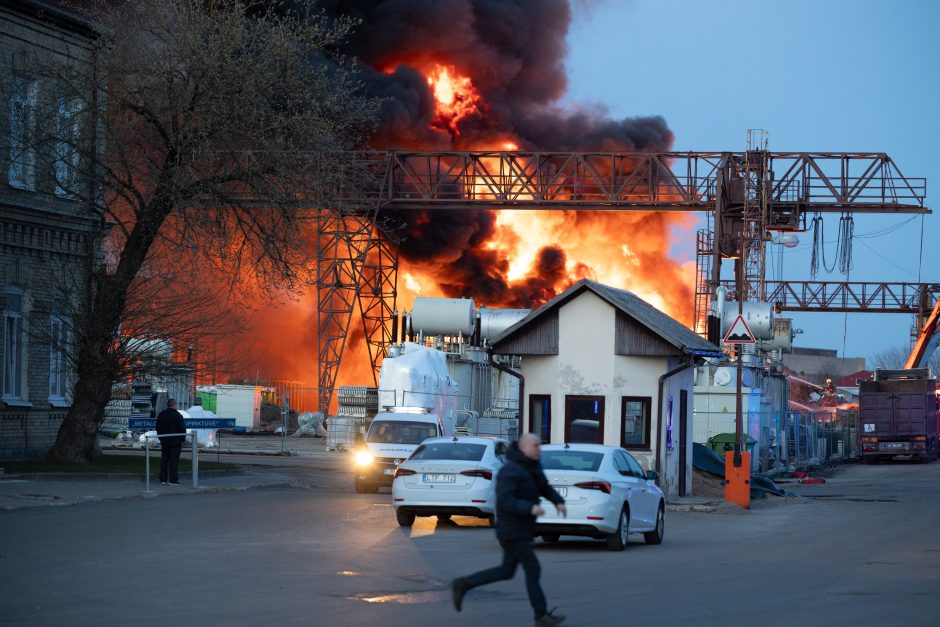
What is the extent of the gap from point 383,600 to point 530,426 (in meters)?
18.0

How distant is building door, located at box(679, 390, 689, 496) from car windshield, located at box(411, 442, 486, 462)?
9.89 meters

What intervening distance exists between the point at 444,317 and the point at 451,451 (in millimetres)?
33772

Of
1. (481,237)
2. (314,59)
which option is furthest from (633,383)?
(481,237)

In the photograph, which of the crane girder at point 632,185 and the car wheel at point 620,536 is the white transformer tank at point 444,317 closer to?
the crane girder at point 632,185

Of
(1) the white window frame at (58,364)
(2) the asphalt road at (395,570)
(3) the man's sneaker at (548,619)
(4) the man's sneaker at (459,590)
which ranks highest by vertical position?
(1) the white window frame at (58,364)

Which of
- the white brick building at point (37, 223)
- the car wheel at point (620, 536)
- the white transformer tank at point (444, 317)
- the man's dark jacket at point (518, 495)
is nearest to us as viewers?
the man's dark jacket at point (518, 495)

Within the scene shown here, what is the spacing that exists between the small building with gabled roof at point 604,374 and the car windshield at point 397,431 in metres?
2.74

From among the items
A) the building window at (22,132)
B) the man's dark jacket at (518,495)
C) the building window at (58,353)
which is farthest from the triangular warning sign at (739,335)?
the man's dark jacket at (518,495)

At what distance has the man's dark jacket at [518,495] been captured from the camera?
11.3 m

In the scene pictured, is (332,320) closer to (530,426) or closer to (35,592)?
(530,426)

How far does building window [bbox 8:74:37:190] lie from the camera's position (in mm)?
29172

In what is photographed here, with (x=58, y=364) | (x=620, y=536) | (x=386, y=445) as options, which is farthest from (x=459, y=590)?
(x=58, y=364)

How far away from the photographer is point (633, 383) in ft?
97.0

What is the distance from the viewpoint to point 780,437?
49812 millimetres
